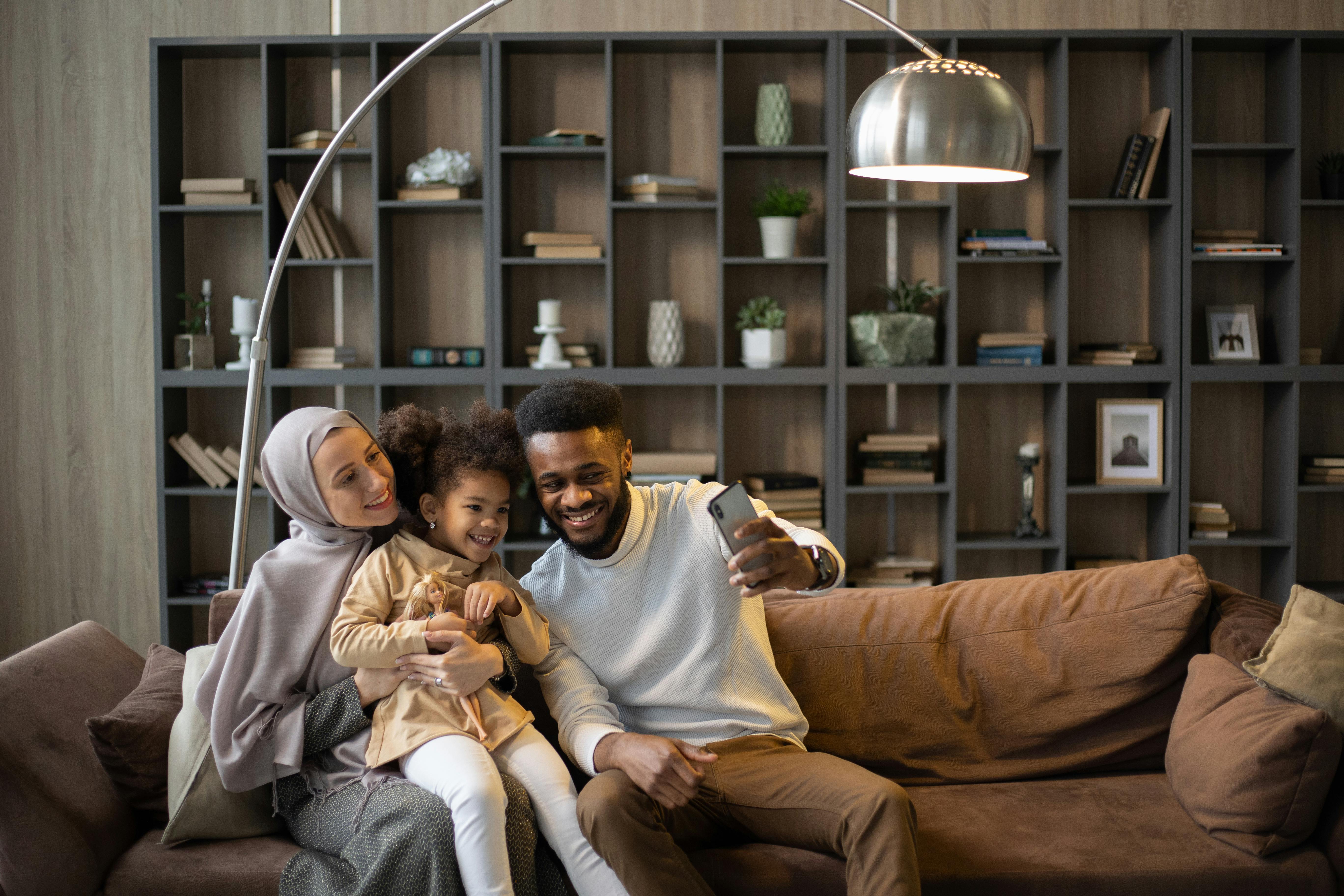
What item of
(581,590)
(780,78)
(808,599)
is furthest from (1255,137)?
(581,590)

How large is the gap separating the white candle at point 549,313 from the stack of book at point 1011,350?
5.24ft

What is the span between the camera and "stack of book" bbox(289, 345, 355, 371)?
3.84 meters

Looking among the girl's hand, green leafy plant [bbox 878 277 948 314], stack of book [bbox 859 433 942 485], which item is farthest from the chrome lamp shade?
stack of book [bbox 859 433 942 485]

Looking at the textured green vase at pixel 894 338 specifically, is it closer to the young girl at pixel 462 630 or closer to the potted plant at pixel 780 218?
the potted plant at pixel 780 218

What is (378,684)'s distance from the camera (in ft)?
5.77

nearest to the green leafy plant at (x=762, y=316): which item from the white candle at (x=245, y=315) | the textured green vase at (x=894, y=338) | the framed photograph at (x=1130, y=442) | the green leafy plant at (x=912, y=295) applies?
the textured green vase at (x=894, y=338)

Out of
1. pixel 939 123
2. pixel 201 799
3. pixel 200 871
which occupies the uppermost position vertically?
pixel 939 123

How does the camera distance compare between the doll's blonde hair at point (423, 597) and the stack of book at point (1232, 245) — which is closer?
the doll's blonde hair at point (423, 597)

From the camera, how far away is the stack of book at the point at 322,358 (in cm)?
384

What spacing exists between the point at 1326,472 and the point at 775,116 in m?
2.49

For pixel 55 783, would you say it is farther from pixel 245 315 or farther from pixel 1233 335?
pixel 1233 335

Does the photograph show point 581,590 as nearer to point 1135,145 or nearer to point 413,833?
point 413,833

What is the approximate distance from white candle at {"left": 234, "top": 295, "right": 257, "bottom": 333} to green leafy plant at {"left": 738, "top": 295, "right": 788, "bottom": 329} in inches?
71.5

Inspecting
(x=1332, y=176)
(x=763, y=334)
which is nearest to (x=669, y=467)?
(x=763, y=334)
